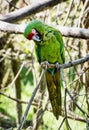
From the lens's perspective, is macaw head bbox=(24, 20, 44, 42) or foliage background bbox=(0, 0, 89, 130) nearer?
macaw head bbox=(24, 20, 44, 42)

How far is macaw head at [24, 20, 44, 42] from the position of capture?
1.80 meters

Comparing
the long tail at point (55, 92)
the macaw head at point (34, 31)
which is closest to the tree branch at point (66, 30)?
the macaw head at point (34, 31)

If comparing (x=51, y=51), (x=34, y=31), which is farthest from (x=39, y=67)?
(x=34, y=31)

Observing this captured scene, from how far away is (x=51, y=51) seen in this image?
6.93 feet

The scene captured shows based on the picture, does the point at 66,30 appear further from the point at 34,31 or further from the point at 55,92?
the point at 55,92

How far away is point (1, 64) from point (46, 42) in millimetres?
3249

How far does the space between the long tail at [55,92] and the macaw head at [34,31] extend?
9.7 inches

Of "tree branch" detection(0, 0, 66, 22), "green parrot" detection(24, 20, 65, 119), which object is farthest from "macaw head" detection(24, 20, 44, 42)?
"tree branch" detection(0, 0, 66, 22)

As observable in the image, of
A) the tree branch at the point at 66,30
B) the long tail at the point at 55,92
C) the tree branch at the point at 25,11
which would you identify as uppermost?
the tree branch at the point at 25,11

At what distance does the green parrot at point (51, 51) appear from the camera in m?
1.95

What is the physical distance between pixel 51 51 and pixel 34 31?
277mm

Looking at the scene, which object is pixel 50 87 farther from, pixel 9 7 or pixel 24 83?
pixel 24 83

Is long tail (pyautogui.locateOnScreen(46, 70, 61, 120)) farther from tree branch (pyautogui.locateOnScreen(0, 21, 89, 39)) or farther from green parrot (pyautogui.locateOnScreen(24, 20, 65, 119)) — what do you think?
tree branch (pyautogui.locateOnScreen(0, 21, 89, 39))

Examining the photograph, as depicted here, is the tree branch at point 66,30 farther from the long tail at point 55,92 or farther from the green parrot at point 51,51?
the long tail at point 55,92
